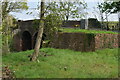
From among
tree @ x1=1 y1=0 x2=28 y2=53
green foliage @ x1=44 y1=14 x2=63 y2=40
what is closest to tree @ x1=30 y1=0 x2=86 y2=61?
green foliage @ x1=44 y1=14 x2=63 y2=40

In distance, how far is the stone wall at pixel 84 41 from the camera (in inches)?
545

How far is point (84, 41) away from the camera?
14.0 metres

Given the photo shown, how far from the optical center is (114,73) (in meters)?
7.50

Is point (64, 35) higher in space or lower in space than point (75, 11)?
lower

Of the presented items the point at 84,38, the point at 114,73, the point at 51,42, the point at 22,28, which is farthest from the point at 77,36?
the point at 22,28

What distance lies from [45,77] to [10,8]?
1029 cm

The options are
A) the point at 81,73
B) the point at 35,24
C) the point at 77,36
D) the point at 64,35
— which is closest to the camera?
the point at 81,73

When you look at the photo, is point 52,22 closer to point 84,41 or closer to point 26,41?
point 84,41

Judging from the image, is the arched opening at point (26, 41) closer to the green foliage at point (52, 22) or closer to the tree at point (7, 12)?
the tree at point (7, 12)

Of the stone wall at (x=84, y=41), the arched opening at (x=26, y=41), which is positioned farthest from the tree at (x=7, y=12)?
the arched opening at (x=26, y=41)

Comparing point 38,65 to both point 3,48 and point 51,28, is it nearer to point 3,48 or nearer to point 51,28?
point 51,28

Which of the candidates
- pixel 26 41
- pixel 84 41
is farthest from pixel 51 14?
pixel 26 41

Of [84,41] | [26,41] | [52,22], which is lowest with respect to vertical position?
[26,41]

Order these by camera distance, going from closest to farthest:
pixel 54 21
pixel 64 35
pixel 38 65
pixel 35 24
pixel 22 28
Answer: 1. pixel 38 65
2. pixel 54 21
3. pixel 35 24
4. pixel 64 35
5. pixel 22 28
